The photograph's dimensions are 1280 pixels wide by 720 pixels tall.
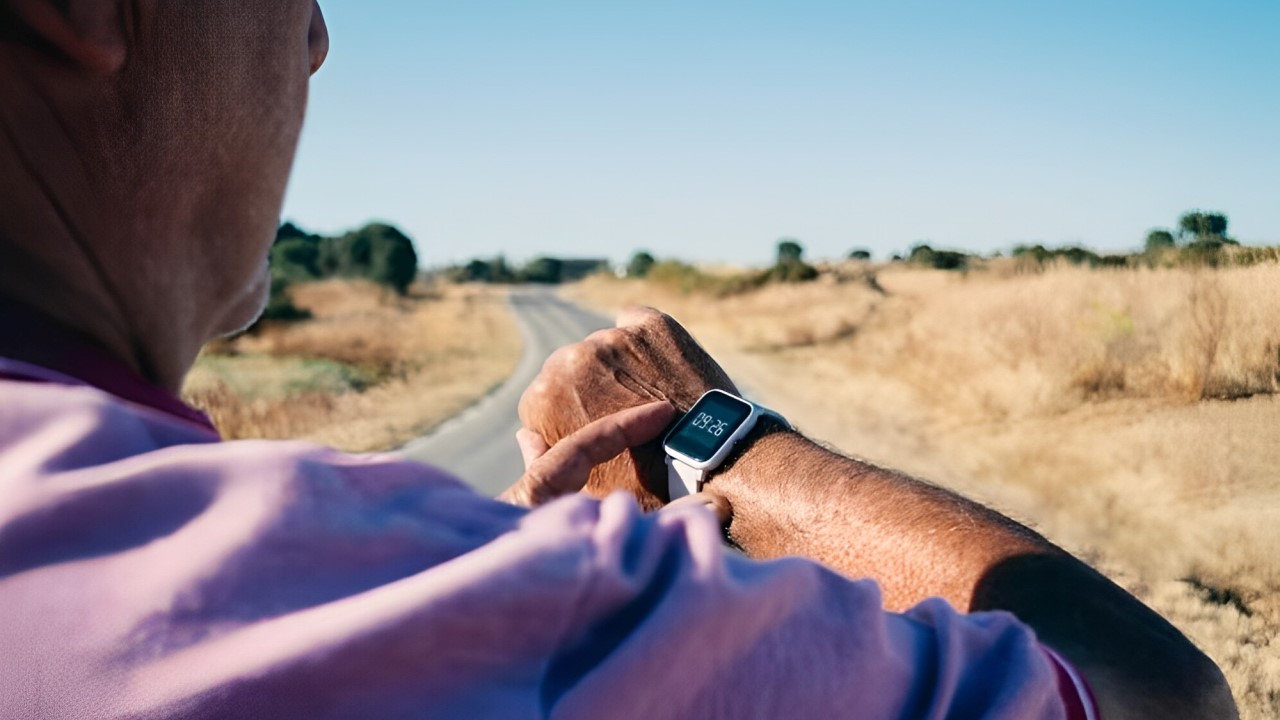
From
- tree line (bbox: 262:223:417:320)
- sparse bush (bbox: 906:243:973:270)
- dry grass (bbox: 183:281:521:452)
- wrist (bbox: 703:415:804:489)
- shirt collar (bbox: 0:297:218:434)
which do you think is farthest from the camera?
tree line (bbox: 262:223:417:320)

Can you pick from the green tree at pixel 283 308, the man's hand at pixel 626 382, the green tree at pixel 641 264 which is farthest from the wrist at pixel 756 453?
the green tree at pixel 283 308

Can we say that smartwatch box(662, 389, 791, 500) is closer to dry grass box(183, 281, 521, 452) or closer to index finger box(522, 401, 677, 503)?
index finger box(522, 401, 677, 503)

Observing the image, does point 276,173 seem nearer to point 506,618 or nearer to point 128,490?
point 128,490

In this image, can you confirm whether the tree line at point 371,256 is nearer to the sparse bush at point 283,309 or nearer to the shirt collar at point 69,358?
the sparse bush at point 283,309

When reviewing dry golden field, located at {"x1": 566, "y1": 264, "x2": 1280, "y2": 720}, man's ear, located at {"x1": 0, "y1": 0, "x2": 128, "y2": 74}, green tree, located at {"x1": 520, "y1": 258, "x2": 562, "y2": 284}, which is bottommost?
green tree, located at {"x1": 520, "y1": 258, "x2": 562, "y2": 284}

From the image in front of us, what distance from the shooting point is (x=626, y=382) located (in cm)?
152

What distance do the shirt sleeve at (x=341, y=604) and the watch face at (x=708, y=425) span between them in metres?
0.68

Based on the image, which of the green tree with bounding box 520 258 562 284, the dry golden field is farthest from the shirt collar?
the green tree with bounding box 520 258 562 284

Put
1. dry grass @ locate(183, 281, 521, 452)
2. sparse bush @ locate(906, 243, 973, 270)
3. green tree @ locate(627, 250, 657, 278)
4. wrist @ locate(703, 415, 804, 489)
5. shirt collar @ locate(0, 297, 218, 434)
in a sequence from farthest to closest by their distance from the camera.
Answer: green tree @ locate(627, 250, 657, 278) → dry grass @ locate(183, 281, 521, 452) → sparse bush @ locate(906, 243, 973, 270) → wrist @ locate(703, 415, 804, 489) → shirt collar @ locate(0, 297, 218, 434)

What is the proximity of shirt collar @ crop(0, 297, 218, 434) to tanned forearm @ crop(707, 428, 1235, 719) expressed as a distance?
719 millimetres

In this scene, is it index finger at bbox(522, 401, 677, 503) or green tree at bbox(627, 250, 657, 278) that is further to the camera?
green tree at bbox(627, 250, 657, 278)

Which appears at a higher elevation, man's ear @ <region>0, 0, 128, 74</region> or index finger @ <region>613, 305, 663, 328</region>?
man's ear @ <region>0, 0, 128, 74</region>

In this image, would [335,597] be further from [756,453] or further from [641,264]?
[641,264]

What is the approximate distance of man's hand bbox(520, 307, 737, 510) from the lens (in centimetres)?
151
